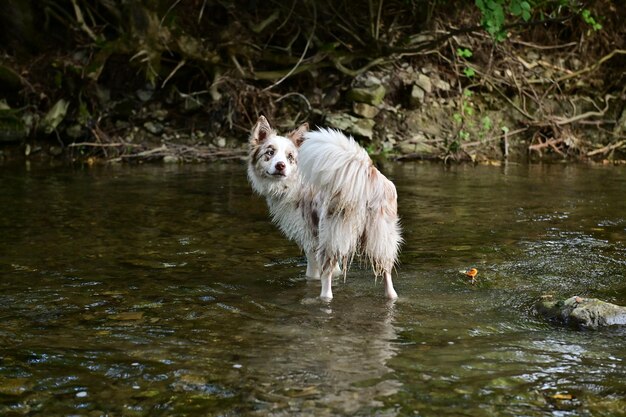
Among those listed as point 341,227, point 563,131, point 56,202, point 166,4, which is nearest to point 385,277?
point 341,227

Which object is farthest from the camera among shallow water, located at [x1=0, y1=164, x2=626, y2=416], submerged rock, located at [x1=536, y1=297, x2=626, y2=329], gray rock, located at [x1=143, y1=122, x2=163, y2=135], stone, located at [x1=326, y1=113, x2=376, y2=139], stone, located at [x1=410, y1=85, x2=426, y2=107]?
stone, located at [x1=410, y1=85, x2=426, y2=107]

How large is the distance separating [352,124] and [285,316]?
9.84m

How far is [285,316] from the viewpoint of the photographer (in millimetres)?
4867

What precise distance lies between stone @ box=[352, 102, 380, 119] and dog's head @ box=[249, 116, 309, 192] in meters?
8.31

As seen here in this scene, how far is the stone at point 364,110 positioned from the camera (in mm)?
14758

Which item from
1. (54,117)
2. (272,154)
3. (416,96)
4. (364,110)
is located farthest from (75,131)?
(272,154)

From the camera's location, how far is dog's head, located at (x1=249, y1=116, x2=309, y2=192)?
629 centimetres

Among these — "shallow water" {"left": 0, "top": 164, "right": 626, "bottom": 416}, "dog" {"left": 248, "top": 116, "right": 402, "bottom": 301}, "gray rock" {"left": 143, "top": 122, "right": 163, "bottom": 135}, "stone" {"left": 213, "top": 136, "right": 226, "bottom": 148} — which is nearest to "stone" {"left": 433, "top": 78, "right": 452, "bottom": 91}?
"stone" {"left": 213, "top": 136, "right": 226, "bottom": 148}

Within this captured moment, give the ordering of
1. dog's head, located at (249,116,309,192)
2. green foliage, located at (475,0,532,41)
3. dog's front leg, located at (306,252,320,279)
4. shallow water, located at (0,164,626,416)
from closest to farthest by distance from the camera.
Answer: shallow water, located at (0,164,626,416)
dog's front leg, located at (306,252,320,279)
dog's head, located at (249,116,309,192)
green foliage, located at (475,0,532,41)

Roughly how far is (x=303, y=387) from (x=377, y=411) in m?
0.42

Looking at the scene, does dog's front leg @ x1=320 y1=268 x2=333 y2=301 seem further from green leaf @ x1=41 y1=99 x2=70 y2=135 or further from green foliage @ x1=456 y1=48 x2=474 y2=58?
green foliage @ x1=456 y1=48 x2=474 y2=58

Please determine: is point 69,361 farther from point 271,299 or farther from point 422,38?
point 422,38

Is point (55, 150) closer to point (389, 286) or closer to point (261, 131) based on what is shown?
point (261, 131)

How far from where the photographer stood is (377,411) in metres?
3.28
